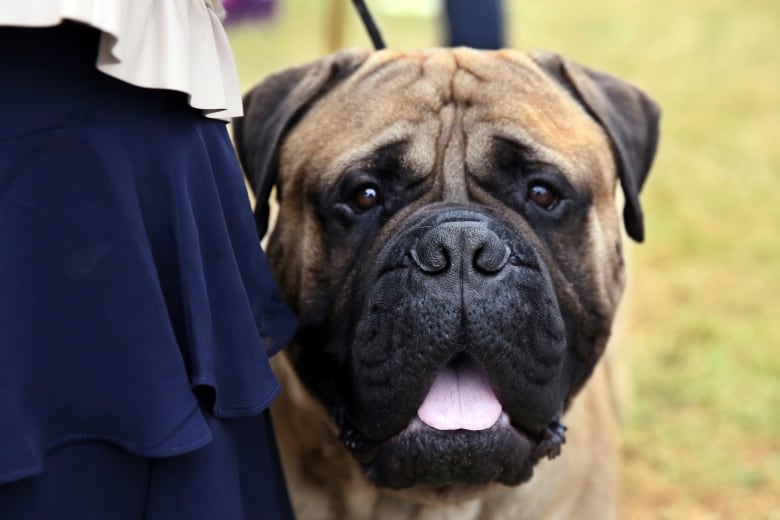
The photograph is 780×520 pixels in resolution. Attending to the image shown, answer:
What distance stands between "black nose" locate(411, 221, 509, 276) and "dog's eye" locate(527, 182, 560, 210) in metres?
0.26

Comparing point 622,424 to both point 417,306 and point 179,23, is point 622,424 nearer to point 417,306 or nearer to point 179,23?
point 417,306

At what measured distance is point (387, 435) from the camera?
1.90m

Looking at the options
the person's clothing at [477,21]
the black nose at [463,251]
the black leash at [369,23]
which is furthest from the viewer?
the person's clothing at [477,21]

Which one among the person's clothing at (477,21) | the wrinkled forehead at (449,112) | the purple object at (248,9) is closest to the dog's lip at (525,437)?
the wrinkled forehead at (449,112)

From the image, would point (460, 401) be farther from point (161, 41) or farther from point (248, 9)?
point (248, 9)

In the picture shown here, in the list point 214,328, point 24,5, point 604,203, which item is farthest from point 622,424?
point 24,5

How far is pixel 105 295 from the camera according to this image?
1.55m

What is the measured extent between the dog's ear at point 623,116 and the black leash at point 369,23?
34 cm

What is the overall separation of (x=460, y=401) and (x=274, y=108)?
71 cm

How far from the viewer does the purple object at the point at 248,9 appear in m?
5.65

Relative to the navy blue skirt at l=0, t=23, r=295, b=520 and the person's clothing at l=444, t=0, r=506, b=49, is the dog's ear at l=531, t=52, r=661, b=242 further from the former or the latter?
the person's clothing at l=444, t=0, r=506, b=49

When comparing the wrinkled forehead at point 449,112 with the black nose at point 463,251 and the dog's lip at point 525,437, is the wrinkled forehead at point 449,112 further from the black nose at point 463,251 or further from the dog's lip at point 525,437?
the dog's lip at point 525,437

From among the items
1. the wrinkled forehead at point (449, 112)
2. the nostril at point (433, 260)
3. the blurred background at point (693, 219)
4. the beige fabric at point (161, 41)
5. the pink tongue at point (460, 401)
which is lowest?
the blurred background at point (693, 219)

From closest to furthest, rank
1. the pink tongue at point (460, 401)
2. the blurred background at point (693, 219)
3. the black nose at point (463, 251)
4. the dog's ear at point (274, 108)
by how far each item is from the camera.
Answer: the black nose at point (463, 251), the pink tongue at point (460, 401), the dog's ear at point (274, 108), the blurred background at point (693, 219)
